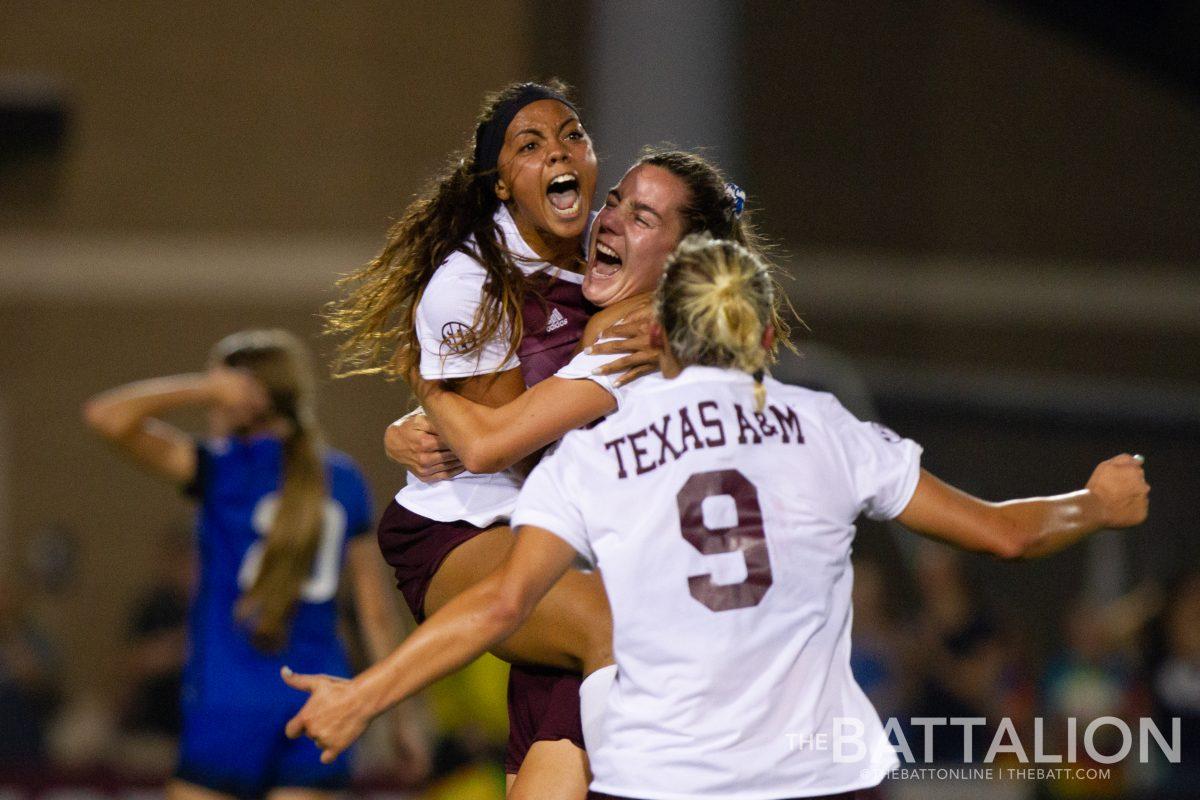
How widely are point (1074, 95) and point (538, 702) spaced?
1449 centimetres

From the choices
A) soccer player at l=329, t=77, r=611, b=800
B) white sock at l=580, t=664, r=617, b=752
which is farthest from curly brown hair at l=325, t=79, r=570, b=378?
white sock at l=580, t=664, r=617, b=752

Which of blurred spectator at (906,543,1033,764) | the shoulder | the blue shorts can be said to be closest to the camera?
the shoulder

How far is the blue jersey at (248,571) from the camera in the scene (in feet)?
19.9

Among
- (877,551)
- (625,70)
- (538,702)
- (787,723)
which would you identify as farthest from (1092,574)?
(787,723)

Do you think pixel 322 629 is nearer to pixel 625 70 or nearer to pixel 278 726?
pixel 278 726

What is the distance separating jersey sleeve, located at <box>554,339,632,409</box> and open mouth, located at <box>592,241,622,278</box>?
0.28 meters

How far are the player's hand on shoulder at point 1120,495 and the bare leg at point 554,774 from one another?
1350 mm

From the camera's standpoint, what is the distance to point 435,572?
4160 millimetres

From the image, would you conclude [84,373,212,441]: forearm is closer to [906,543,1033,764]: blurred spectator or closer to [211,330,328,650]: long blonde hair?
[211,330,328,650]: long blonde hair

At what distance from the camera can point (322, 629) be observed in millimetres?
6148

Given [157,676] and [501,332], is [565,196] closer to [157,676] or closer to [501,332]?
[501,332]

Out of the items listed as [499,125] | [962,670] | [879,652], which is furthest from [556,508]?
[879,652]

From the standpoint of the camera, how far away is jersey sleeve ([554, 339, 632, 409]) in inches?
144

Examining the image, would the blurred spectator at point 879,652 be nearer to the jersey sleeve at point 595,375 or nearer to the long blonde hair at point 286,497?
the long blonde hair at point 286,497
